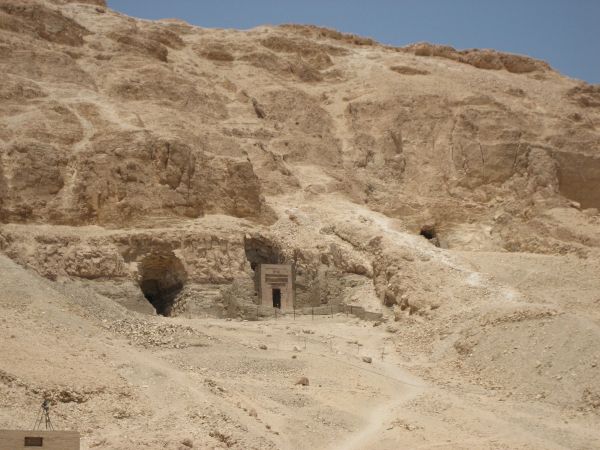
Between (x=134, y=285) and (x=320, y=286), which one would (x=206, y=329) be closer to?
(x=134, y=285)

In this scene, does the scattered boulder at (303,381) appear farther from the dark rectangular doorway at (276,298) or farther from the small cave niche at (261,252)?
the small cave niche at (261,252)

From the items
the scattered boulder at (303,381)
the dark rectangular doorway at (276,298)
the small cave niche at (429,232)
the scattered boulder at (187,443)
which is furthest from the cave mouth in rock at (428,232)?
the scattered boulder at (187,443)

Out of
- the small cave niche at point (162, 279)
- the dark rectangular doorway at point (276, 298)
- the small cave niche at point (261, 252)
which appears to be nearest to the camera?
the small cave niche at point (162, 279)

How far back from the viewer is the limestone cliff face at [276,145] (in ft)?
110

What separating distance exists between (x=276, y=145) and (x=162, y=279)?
13.6m

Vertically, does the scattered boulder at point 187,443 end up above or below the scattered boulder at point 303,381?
below

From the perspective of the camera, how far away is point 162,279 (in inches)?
1332

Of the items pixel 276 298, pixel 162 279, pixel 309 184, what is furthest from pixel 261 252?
pixel 309 184

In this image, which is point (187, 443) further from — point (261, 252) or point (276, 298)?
point (261, 252)

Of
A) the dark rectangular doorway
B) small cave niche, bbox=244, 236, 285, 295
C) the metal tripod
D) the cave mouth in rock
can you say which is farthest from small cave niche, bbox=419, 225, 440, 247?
the metal tripod

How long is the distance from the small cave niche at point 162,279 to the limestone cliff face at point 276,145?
19.2 inches

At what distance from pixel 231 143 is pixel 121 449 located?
25.7 meters

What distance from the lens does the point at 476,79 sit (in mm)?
56188

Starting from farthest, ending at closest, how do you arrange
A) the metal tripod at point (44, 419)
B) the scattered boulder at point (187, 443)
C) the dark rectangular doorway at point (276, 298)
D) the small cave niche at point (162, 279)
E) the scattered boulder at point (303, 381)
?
the dark rectangular doorway at point (276, 298), the small cave niche at point (162, 279), the scattered boulder at point (303, 381), the scattered boulder at point (187, 443), the metal tripod at point (44, 419)
